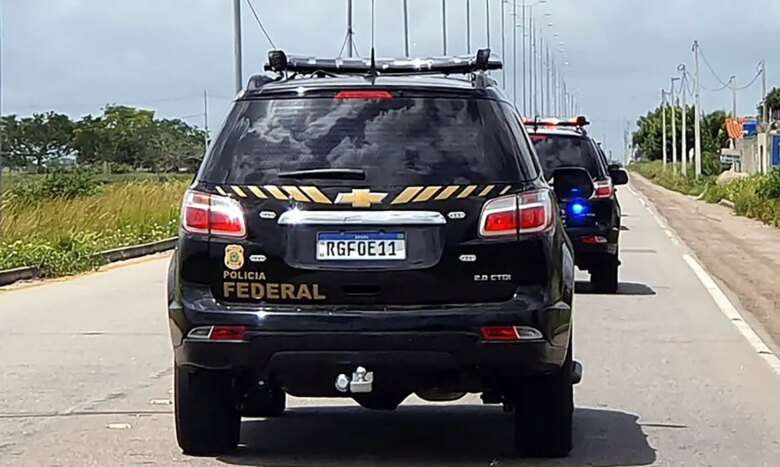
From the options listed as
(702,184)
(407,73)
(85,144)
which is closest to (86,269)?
(407,73)

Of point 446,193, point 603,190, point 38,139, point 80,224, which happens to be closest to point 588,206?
point 603,190

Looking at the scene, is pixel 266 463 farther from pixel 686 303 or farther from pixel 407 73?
pixel 686 303

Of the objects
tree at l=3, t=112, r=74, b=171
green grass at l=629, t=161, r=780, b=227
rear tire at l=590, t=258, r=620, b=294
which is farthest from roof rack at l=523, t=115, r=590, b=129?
tree at l=3, t=112, r=74, b=171

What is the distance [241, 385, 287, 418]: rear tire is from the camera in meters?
8.43

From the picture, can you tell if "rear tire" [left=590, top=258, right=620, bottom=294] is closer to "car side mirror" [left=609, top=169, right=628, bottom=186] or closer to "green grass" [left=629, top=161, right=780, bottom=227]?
"car side mirror" [left=609, top=169, right=628, bottom=186]

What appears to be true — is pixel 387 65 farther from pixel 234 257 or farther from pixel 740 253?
pixel 740 253

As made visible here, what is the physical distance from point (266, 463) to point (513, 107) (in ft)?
7.45

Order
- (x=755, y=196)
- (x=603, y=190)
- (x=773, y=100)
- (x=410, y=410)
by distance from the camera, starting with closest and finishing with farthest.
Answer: (x=410, y=410), (x=603, y=190), (x=755, y=196), (x=773, y=100)

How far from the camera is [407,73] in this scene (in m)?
7.84

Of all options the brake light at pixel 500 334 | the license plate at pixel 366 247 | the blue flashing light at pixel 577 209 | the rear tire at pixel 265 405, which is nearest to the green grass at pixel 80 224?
the blue flashing light at pixel 577 209

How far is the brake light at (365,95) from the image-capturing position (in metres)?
7.05

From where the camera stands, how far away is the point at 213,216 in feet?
22.5

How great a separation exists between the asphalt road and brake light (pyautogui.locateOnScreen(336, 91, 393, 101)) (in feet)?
6.16

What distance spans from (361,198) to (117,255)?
19089 millimetres
